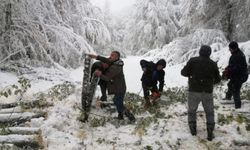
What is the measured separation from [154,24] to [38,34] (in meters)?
26.2

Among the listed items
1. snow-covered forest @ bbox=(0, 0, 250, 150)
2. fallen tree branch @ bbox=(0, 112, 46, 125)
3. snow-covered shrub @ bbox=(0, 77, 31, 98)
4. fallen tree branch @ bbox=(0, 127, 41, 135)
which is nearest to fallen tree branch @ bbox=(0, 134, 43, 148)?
snow-covered forest @ bbox=(0, 0, 250, 150)

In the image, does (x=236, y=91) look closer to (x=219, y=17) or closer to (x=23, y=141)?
(x=23, y=141)

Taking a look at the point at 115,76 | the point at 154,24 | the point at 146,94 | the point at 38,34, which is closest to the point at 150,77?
the point at 146,94

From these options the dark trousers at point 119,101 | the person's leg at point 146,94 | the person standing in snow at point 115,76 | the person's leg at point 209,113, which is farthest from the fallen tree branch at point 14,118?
the person's leg at point 209,113

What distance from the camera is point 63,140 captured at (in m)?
8.81

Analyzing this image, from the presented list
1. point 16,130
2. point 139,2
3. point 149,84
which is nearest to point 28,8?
point 149,84

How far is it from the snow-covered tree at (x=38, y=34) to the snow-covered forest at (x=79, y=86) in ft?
0.11

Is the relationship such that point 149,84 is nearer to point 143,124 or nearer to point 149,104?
point 149,104

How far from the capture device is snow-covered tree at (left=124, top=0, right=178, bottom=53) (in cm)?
3850

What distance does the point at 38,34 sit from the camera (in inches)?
547

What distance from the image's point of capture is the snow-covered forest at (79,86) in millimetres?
9164

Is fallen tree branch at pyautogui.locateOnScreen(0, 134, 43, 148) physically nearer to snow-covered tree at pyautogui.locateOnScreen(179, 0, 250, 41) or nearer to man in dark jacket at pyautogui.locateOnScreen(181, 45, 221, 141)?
man in dark jacket at pyautogui.locateOnScreen(181, 45, 221, 141)

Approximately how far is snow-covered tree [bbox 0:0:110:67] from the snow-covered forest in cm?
3

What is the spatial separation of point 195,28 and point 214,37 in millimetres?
2169
